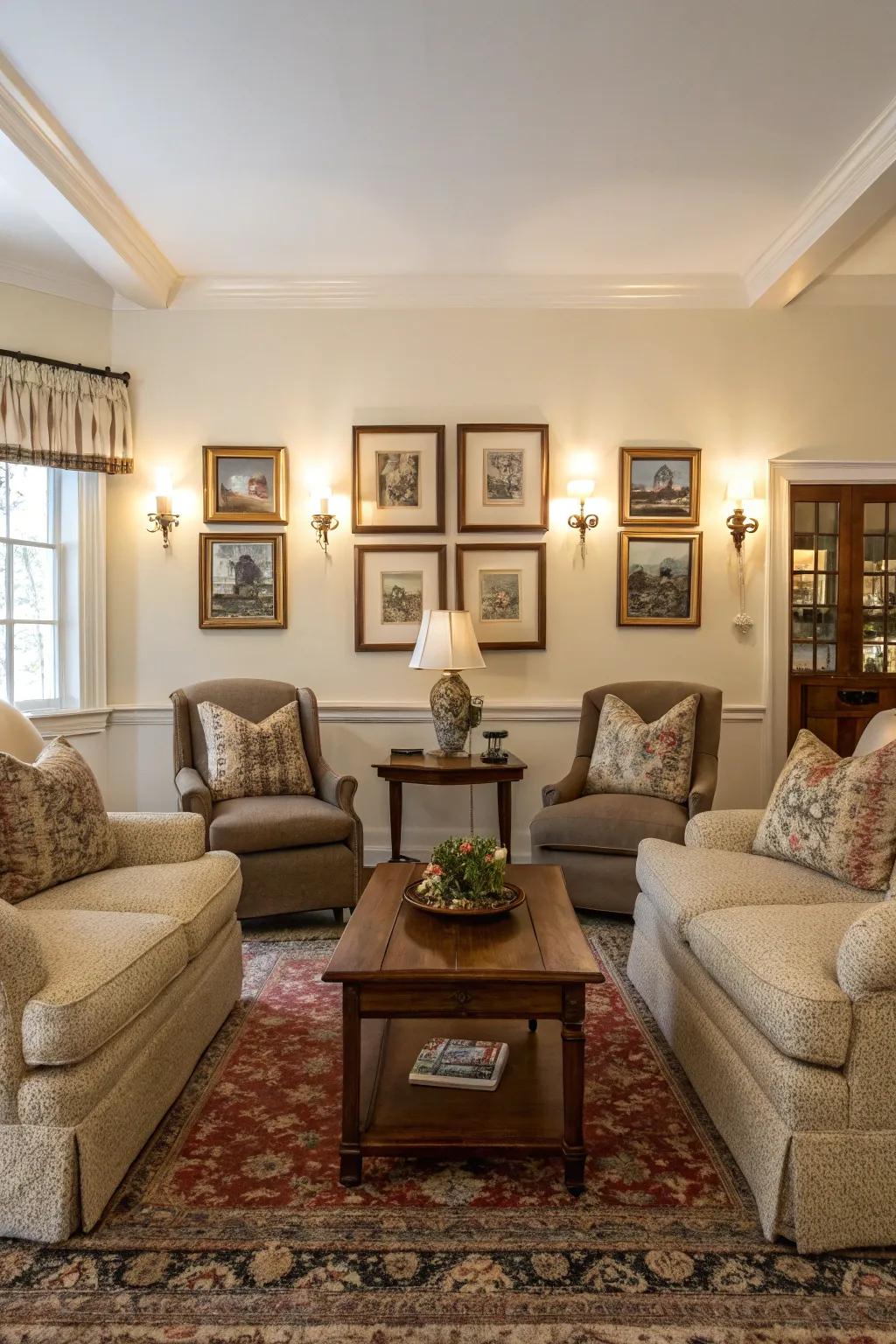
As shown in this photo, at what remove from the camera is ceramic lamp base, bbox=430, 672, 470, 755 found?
4.45m

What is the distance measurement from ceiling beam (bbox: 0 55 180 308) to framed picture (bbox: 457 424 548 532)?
5.76 feet

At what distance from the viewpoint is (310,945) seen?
368 cm

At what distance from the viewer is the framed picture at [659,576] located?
4.84 metres

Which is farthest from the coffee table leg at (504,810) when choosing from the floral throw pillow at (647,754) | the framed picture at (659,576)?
the framed picture at (659,576)

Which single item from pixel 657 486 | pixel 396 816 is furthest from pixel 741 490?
pixel 396 816

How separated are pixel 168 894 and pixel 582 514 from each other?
308 centimetres

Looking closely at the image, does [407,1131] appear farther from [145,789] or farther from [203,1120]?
[145,789]

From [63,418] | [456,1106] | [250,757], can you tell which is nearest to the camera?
[456,1106]

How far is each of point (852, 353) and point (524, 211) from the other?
6.71 feet

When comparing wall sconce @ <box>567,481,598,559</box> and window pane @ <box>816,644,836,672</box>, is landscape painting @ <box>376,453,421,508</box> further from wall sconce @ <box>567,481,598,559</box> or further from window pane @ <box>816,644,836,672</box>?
window pane @ <box>816,644,836,672</box>

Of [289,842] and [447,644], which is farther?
[447,644]

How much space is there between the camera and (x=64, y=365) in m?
4.50

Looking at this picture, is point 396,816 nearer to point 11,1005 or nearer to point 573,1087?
point 573,1087

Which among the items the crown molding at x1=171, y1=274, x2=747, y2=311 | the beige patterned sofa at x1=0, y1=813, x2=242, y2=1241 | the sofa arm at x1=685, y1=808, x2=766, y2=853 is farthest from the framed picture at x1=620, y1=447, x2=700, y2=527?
the beige patterned sofa at x1=0, y1=813, x2=242, y2=1241
